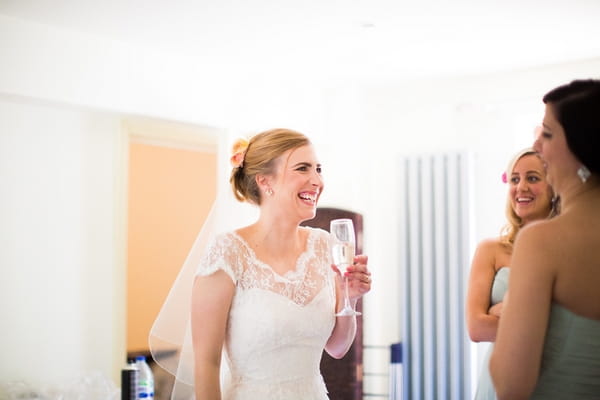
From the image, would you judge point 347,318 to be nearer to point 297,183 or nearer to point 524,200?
point 297,183

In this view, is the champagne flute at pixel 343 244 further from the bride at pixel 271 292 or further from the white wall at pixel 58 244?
the white wall at pixel 58 244

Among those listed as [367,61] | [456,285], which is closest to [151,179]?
[367,61]

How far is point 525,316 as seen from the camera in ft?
4.85

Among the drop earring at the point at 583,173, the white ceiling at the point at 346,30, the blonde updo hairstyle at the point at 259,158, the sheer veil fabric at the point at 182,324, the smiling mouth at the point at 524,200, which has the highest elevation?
the white ceiling at the point at 346,30

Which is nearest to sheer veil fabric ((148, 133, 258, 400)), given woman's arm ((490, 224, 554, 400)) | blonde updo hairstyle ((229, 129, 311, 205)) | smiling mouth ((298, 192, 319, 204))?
blonde updo hairstyle ((229, 129, 311, 205))

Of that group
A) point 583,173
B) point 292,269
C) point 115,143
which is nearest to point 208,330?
point 292,269

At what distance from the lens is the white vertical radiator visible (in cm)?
521

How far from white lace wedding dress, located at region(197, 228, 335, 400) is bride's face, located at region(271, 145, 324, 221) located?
0.21 metres

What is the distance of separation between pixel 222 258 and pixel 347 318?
506mm

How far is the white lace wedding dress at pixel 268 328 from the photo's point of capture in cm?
238

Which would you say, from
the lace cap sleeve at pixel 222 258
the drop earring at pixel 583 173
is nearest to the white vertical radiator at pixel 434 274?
the lace cap sleeve at pixel 222 258

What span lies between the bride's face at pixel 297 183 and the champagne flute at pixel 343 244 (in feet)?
0.84

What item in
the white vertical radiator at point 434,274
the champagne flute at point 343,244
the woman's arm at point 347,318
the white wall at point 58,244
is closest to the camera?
the champagne flute at point 343,244

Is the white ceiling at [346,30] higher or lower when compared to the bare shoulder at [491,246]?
higher
